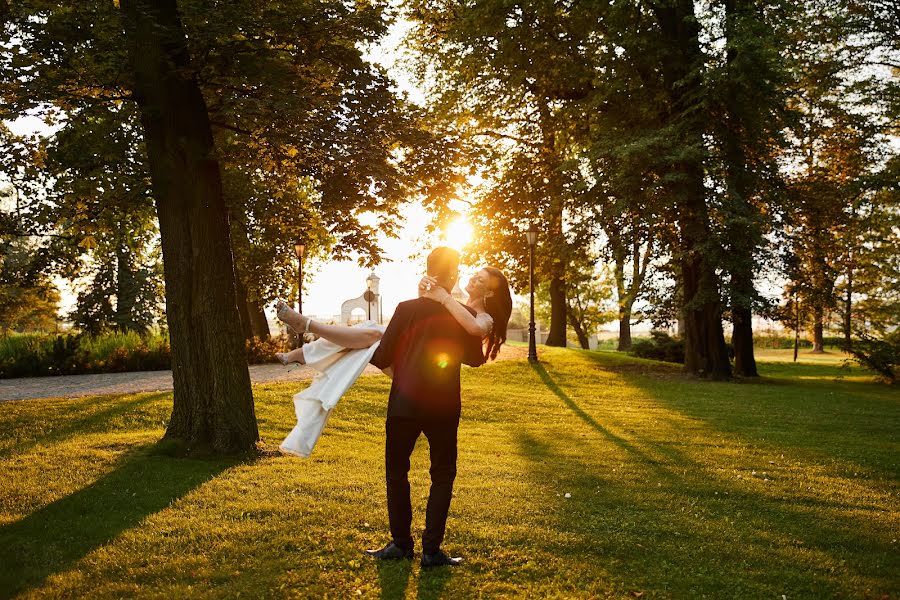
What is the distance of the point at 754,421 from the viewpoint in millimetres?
14094

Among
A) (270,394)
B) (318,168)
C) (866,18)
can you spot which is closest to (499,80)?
(866,18)

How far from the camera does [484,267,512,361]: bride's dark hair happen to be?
16.6 ft

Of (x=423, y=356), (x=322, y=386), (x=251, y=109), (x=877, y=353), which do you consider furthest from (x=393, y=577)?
(x=877, y=353)

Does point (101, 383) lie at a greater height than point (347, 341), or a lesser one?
lesser

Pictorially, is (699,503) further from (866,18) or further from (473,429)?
(866,18)

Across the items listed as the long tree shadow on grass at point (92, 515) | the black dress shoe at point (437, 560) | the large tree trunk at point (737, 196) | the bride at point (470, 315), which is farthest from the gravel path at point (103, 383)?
the black dress shoe at point (437, 560)

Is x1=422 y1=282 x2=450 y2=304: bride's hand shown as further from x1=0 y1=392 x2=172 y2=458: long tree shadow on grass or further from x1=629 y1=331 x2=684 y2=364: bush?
x1=629 y1=331 x2=684 y2=364: bush

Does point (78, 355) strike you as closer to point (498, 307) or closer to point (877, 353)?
point (498, 307)

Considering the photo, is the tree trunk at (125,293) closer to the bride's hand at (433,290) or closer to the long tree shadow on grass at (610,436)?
the long tree shadow on grass at (610,436)

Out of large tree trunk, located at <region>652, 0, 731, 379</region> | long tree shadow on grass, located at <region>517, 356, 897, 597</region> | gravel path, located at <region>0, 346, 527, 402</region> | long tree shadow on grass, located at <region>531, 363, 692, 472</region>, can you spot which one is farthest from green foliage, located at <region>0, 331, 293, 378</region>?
long tree shadow on grass, located at <region>517, 356, 897, 597</region>

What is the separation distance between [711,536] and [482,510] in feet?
6.94

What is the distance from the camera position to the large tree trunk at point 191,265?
30.2 feet

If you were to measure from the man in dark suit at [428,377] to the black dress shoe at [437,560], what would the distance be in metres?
0.37

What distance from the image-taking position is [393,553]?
5.33m
